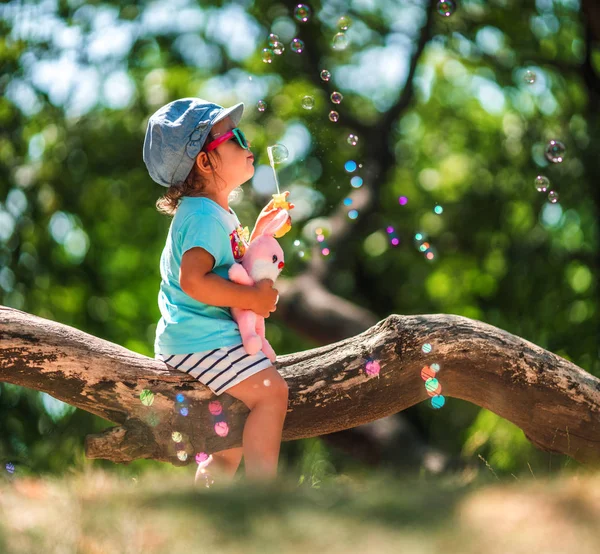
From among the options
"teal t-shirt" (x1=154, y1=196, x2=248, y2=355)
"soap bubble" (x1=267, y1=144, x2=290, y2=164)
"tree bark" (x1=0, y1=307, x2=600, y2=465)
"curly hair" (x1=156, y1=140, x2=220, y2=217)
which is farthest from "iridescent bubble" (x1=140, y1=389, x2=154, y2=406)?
"soap bubble" (x1=267, y1=144, x2=290, y2=164)

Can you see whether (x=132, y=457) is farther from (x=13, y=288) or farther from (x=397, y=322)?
(x=13, y=288)

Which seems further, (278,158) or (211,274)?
(278,158)

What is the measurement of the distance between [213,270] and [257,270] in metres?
0.12

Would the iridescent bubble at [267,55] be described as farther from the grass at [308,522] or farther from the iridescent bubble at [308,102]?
the grass at [308,522]

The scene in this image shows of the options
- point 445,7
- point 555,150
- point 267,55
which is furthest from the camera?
point 555,150

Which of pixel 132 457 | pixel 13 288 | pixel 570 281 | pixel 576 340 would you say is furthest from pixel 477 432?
pixel 132 457

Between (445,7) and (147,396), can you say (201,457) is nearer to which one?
(147,396)

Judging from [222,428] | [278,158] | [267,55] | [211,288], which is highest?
[267,55]

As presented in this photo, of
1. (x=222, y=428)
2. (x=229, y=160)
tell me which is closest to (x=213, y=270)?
(x=229, y=160)

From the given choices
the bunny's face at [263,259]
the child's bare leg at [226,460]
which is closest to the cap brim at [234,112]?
the bunny's face at [263,259]

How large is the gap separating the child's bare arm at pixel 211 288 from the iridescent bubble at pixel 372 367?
42cm

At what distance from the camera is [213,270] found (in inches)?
83.9

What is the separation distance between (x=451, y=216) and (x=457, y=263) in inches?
21.1

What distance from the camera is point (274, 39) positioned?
2.99 m
